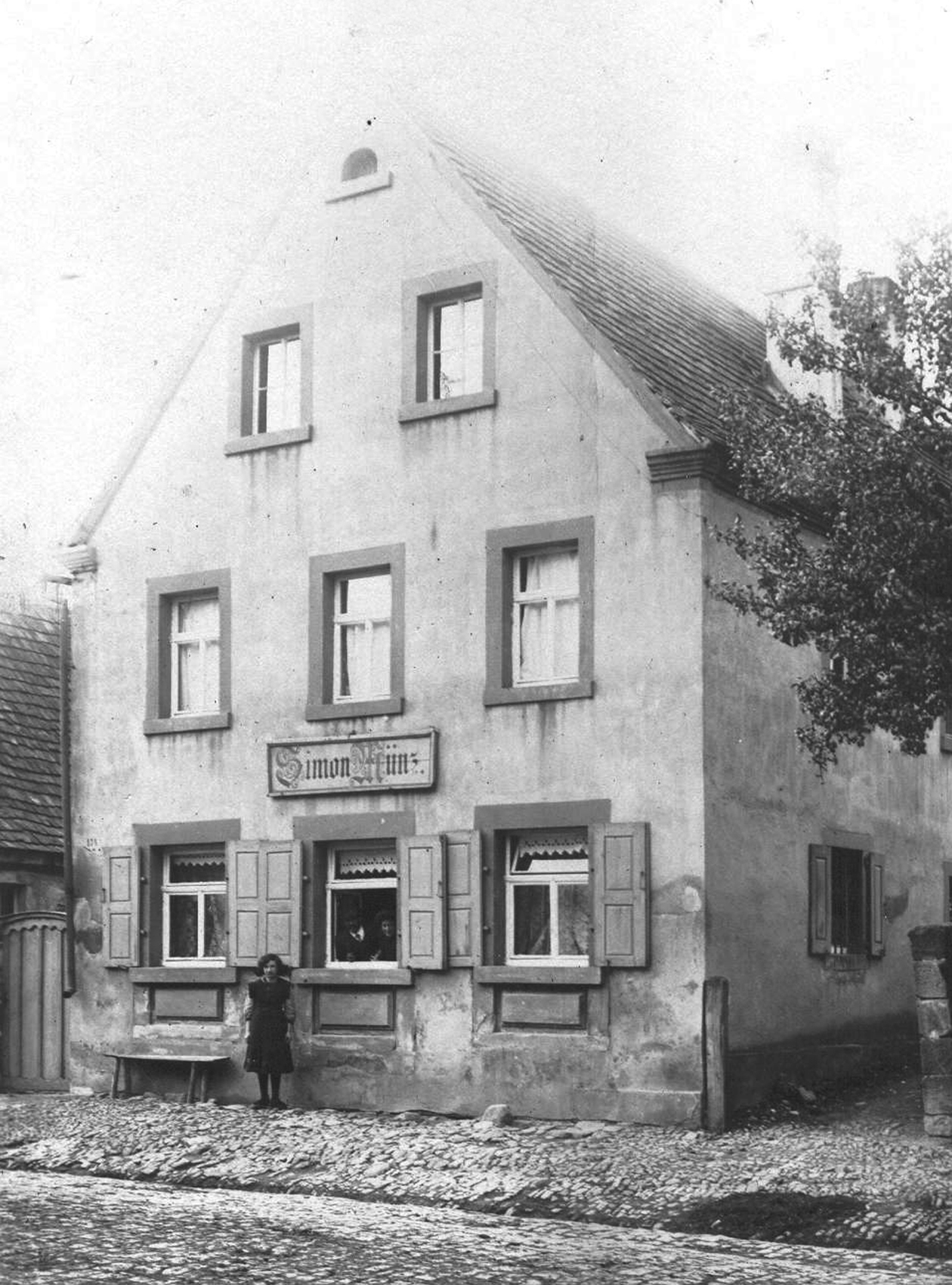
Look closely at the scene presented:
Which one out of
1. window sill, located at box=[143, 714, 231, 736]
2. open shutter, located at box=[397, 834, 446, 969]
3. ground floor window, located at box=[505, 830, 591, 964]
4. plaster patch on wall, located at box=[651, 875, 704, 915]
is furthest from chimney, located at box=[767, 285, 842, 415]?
window sill, located at box=[143, 714, 231, 736]

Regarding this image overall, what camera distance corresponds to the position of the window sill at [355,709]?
1970 cm

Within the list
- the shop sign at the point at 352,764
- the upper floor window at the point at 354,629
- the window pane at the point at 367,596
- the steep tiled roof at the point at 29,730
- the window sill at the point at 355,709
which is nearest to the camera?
the shop sign at the point at 352,764

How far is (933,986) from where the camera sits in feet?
51.4

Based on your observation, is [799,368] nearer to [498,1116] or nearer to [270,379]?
[270,379]

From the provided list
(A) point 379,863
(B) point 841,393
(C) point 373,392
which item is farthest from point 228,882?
(B) point 841,393

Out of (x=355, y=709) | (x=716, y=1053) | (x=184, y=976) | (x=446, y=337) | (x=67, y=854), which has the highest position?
(x=446, y=337)

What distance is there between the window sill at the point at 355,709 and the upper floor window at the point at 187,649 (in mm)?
1397

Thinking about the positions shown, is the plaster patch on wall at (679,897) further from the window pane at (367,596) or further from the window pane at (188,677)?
the window pane at (188,677)

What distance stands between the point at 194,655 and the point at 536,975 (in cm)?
598

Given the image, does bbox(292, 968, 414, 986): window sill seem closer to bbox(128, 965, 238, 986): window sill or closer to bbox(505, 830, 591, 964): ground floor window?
bbox(128, 965, 238, 986): window sill

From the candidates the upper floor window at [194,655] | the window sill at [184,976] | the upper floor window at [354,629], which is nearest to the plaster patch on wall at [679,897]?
the upper floor window at [354,629]

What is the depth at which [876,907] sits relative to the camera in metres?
21.5

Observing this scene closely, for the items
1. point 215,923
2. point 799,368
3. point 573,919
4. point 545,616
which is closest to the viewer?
point 573,919

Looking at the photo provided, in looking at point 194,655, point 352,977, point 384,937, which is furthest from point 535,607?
point 194,655
